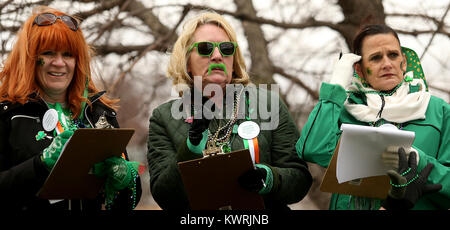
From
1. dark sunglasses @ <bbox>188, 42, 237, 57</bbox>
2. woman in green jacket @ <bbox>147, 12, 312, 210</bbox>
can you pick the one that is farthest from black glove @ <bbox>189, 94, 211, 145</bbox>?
dark sunglasses @ <bbox>188, 42, 237, 57</bbox>

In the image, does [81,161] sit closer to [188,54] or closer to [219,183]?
[219,183]

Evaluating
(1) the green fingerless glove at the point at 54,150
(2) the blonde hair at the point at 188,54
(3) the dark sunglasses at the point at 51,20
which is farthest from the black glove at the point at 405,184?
(3) the dark sunglasses at the point at 51,20

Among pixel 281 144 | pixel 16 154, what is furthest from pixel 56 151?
pixel 281 144

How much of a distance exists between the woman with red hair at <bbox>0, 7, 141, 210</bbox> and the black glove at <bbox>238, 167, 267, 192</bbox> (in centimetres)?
60

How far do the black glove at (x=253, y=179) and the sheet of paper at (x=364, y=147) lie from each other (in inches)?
13.5

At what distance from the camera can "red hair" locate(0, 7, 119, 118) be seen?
2531mm

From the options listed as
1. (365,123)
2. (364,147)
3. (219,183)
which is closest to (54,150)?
(219,183)

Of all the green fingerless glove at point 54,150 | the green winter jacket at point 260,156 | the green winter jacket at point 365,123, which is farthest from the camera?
the green winter jacket at point 260,156

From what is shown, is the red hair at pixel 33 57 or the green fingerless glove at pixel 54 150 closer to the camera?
the green fingerless glove at pixel 54 150

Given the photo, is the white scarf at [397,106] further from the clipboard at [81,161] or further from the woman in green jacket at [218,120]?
the clipboard at [81,161]

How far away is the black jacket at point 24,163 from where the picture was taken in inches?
89.6

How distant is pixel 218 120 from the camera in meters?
2.64

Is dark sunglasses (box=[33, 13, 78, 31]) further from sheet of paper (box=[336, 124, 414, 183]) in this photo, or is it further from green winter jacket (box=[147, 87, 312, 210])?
sheet of paper (box=[336, 124, 414, 183])
